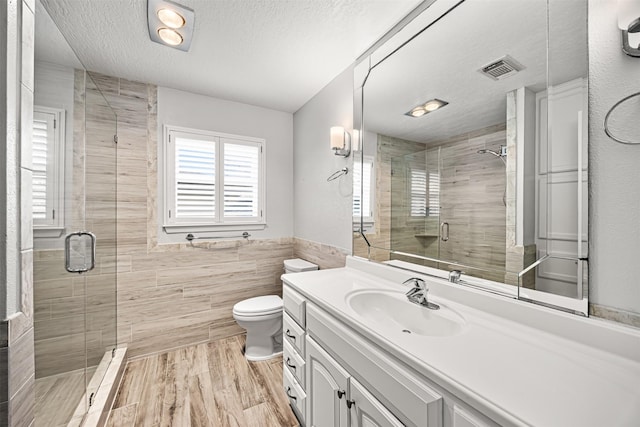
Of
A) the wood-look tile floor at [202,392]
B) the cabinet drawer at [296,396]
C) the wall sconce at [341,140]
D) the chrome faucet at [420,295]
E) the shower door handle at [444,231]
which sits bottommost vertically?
the wood-look tile floor at [202,392]

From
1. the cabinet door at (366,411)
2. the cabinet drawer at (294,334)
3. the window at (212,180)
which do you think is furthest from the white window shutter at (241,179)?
the cabinet door at (366,411)

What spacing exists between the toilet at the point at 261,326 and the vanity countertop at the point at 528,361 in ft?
3.89

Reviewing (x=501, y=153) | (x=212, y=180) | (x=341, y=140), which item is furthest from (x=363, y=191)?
(x=212, y=180)

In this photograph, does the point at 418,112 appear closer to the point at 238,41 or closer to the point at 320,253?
the point at 238,41

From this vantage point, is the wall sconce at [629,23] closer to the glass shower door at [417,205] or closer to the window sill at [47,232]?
the glass shower door at [417,205]

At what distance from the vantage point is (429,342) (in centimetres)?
87

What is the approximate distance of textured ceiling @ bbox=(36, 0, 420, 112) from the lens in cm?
146

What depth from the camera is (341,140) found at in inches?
79.7

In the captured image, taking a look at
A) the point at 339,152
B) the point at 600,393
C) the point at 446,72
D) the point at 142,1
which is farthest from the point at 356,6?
the point at 600,393

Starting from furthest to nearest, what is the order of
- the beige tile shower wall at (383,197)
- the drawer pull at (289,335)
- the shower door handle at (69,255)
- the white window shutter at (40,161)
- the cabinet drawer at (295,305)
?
the beige tile shower wall at (383,197)
the drawer pull at (289,335)
the cabinet drawer at (295,305)
the shower door handle at (69,255)
the white window shutter at (40,161)

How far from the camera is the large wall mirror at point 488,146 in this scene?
3.02 feet

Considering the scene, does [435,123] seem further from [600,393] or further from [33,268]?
[33,268]

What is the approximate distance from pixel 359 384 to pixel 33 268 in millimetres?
1257

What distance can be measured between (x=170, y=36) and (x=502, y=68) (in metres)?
1.92
